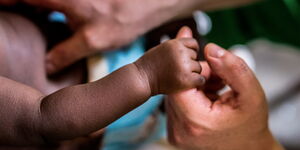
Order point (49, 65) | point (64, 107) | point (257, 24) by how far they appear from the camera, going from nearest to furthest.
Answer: point (64, 107), point (49, 65), point (257, 24)

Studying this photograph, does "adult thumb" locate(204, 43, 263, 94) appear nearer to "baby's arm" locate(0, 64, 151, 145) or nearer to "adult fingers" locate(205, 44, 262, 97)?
"adult fingers" locate(205, 44, 262, 97)

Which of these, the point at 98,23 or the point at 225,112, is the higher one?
the point at 98,23

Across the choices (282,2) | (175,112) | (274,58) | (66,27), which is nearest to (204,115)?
(175,112)

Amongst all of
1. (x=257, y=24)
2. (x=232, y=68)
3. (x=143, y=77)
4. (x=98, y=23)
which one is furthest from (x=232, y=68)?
(x=257, y=24)

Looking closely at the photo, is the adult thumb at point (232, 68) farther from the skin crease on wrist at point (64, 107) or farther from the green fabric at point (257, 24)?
the green fabric at point (257, 24)

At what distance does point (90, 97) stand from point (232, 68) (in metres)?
0.20

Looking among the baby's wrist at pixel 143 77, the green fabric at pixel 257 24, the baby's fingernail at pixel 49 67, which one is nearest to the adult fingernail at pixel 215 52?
the baby's wrist at pixel 143 77

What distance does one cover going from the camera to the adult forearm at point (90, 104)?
0.46m

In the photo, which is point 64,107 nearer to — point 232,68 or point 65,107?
point 65,107

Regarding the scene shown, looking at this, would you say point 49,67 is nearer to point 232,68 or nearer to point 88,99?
point 88,99

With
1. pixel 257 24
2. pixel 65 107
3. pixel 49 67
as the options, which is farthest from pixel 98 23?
pixel 257 24

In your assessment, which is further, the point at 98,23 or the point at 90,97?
the point at 98,23

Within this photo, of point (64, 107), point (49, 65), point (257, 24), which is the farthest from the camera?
point (257, 24)

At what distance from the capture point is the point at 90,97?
47 cm
